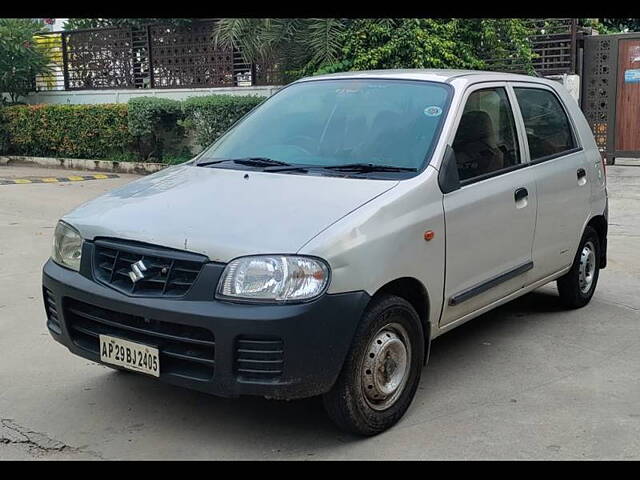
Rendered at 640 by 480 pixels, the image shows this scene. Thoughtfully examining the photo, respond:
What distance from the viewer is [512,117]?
15.8ft

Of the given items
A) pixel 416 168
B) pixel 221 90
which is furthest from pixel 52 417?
pixel 221 90

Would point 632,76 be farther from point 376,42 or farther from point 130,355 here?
point 130,355

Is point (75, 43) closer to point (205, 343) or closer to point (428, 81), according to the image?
point (428, 81)

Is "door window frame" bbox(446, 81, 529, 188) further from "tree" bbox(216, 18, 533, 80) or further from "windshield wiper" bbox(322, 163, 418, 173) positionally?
"tree" bbox(216, 18, 533, 80)

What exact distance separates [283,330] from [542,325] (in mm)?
2891

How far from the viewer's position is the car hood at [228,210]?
3.27 metres

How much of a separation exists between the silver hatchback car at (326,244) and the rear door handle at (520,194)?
0.01 metres

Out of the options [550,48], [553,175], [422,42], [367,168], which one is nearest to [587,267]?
[553,175]

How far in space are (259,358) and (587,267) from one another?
11.5 ft

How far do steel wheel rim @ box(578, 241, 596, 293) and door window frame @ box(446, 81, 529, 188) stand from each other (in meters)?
1.27

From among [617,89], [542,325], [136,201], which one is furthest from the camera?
[617,89]

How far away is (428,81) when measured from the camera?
Answer: 4.45 meters

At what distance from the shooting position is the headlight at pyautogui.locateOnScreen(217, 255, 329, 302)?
3180 mm
